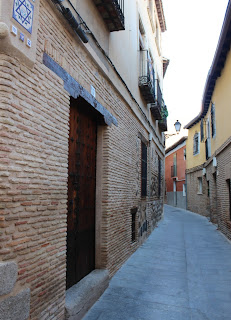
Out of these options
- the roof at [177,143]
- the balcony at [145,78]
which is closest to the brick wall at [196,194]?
the roof at [177,143]

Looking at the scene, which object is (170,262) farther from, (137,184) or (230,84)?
(230,84)

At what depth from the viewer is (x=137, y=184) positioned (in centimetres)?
766

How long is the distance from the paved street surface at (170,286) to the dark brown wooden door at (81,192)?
0.63 metres

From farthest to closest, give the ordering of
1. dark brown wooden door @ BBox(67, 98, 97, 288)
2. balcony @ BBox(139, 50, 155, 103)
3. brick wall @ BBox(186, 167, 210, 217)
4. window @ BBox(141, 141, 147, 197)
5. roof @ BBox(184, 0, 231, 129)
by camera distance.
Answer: brick wall @ BBox(186, 167, 210, 217), window @ BBox(141, 141, 147, 197), balcony @ BBox(139, 50, 155, 103), roof @ BBox(184, 0, 231, 129), dark brown wooden door @ BBox(67, 98, 97, 288)

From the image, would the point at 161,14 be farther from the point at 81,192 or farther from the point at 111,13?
the point at 81,192

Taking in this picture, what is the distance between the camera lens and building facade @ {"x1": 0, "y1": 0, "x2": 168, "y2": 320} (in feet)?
7.88

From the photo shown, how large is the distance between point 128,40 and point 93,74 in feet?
10.4

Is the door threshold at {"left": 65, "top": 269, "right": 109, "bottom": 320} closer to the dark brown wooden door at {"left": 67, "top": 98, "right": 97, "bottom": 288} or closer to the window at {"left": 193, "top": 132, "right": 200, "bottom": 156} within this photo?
the dark brown wooden door at {"left": 67, "top": 98, "right": 97, "bottom": 288}

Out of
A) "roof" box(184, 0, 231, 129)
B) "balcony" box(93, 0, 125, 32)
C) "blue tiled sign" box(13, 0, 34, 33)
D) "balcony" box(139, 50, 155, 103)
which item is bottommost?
"blue tiled sign" box(13, 0, 34, 33)

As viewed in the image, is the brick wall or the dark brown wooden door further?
the brick wall

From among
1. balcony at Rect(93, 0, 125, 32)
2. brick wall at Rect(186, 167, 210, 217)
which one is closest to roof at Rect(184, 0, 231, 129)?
balcony at Rect(93, 0, 125, 32)

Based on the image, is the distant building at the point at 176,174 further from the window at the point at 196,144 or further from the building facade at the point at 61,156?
the building facade at the point at 61,156

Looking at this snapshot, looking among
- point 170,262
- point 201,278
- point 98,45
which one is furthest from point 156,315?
point 98,45

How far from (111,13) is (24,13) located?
267 cm
